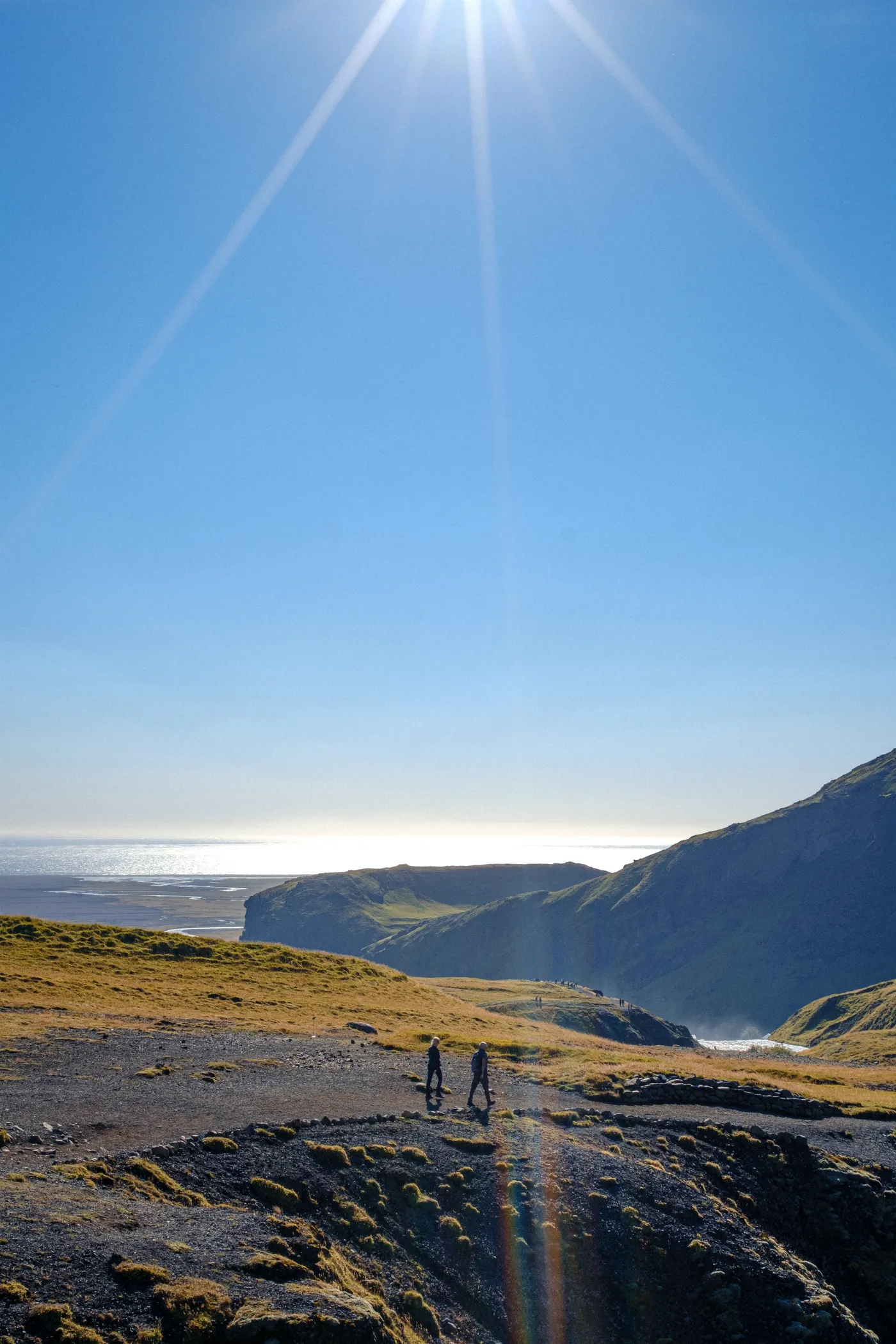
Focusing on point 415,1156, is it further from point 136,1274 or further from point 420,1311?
point 136,1274

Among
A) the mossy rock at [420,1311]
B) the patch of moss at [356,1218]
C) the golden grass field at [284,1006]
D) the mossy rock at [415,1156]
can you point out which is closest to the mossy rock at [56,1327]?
the mossy rock at [420,1311]

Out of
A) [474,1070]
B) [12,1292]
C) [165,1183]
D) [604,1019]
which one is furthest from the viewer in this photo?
[604,1019]

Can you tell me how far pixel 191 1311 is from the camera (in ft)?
45.9

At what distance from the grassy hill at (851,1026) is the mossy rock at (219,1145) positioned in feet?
285

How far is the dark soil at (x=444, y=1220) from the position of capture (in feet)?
Answer: 49.9

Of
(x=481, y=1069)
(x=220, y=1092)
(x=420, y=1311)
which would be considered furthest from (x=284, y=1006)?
(x=420, y=1311)

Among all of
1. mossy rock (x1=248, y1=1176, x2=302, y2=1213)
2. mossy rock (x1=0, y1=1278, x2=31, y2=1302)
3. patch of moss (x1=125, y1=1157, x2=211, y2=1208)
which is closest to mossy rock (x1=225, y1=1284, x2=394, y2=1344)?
mossy rock (x1=0, y1=1278, x2=31, y2=1302)

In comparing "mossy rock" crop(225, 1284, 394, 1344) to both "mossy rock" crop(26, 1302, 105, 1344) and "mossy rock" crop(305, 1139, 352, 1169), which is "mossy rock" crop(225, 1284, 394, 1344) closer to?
"mossy rock" crop(26, 1302, 105, 1344)

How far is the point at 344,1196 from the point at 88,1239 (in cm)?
857

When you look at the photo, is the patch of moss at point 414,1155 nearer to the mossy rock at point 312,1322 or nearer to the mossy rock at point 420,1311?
the mossy rock at point 420,1311

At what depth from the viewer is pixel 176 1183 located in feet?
65.9

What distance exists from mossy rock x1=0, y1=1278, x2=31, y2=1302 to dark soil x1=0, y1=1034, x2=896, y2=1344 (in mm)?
100

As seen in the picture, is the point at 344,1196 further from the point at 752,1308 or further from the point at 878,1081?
the point at 878,1081

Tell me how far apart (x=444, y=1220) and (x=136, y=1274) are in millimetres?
10896
